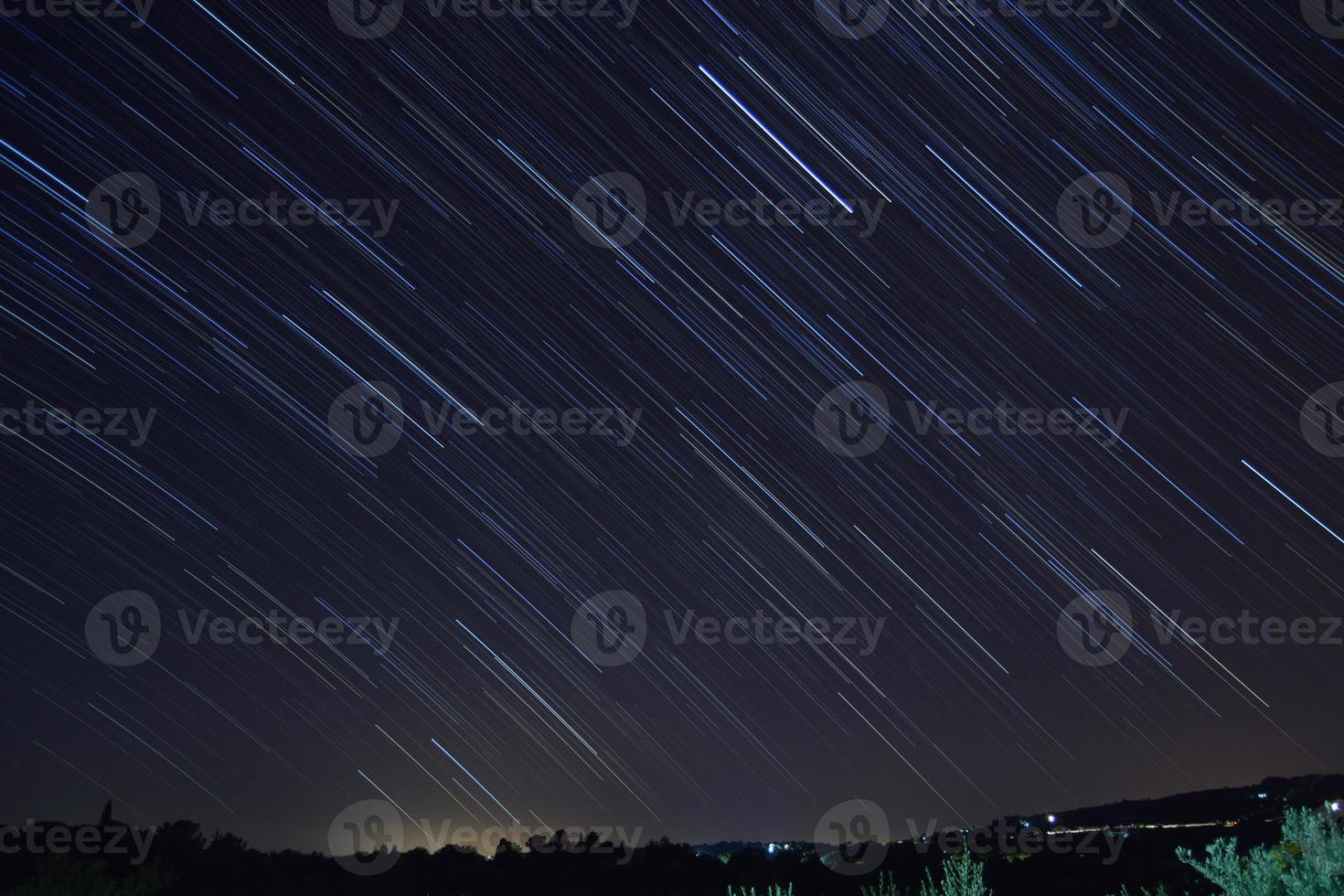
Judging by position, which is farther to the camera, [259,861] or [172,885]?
[259,861]

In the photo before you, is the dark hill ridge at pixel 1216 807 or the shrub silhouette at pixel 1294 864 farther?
the dark hill ridge at pixel 1216 807

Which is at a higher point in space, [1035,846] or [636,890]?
[1035,846]

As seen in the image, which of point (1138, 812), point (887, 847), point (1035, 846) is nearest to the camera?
point (1035, 846)

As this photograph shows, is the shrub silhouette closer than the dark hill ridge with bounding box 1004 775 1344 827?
Yes

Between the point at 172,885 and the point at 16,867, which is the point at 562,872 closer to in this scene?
the point at 172,885

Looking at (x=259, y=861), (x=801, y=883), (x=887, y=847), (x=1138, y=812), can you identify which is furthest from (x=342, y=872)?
(x=1138, y=812)

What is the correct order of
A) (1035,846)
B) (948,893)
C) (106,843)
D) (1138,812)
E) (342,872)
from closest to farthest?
1. (948,893)
2. (106,843)
3. (342,872)
4. (1035,846)
5. (1138,812)

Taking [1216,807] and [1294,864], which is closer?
[1294,864]

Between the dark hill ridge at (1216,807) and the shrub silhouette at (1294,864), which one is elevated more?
the dark hill ridge at (1216,807)

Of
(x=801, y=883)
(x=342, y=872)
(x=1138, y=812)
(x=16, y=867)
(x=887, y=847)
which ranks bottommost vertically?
(x=16, y=867)

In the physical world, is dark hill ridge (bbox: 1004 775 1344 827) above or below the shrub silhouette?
above
